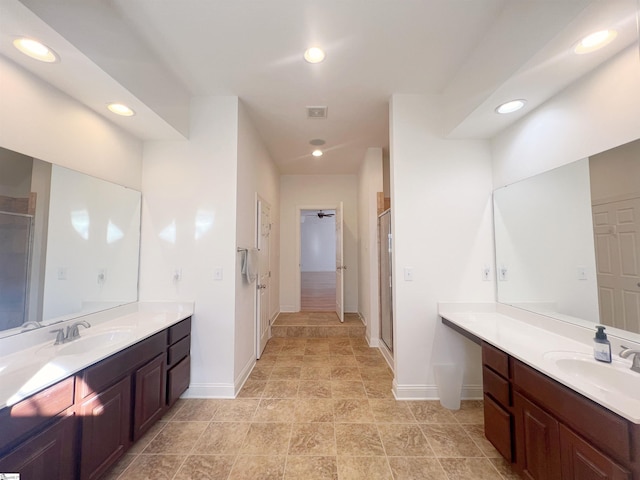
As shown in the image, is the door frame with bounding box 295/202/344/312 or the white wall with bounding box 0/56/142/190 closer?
the white wall with bounding box 0/56/142/190

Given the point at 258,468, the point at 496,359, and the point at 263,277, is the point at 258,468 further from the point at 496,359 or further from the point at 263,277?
the point at 263,277

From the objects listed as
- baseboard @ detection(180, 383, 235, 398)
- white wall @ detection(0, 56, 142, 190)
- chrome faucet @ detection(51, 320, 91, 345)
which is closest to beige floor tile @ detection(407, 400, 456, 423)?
baseboard @ detection(180, 383, 235, 398)

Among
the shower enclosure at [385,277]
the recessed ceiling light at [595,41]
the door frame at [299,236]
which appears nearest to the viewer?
the recessed ceiling light at [595,41]

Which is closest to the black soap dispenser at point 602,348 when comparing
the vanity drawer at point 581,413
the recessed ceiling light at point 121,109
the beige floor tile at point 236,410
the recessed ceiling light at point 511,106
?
the vanity drawer at point 581,413

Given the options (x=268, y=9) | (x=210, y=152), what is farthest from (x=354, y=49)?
(x=210, y=152)

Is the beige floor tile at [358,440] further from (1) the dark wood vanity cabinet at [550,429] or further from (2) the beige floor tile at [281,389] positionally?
(1) the dark wood vanity cabinet at [550,429]

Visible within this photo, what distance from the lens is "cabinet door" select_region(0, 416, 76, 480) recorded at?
41.6 inches

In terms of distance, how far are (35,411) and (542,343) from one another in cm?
268

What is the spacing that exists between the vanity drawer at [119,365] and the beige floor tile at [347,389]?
1598 mm

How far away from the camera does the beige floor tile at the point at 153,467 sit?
1.62 m

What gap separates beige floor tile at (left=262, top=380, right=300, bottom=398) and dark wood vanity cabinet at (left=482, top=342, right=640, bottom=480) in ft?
5.30

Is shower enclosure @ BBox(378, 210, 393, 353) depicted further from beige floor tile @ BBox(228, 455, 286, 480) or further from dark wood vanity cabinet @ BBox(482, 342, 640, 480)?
beige floor tile @ BBox(228, 455, 286, 480)

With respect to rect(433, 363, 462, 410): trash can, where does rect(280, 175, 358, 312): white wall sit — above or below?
above

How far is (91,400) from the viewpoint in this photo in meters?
1.41
